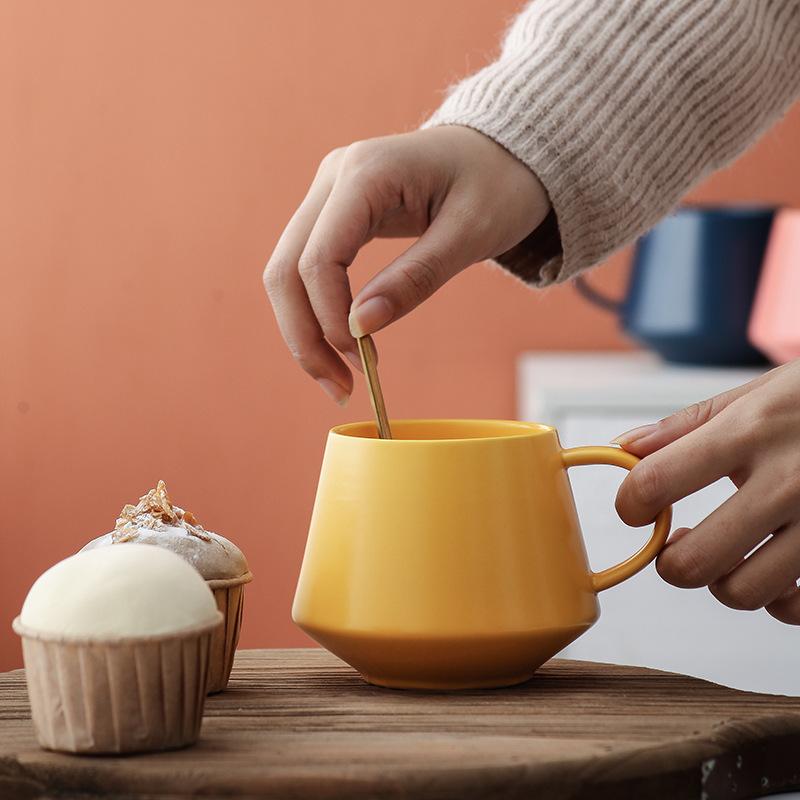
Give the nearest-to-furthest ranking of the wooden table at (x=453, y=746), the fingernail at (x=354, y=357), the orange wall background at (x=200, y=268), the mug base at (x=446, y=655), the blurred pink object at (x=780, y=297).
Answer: the wooden table at (x=453, y=746) → the mug base at (x=446, y=655) → the fingernail at (x=354, y=357) → the blurred pink object at (x=780, y=297) → the orange wall background at (x=200, y=268)

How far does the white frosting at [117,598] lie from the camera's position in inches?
21.4

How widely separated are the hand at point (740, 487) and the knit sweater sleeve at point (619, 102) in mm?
228

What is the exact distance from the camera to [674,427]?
2.38 feet

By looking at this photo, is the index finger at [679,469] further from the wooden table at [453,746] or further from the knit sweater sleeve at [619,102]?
the knit sweater sleeve at [619,102]

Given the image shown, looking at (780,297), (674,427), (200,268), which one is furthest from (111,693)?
(200,268)

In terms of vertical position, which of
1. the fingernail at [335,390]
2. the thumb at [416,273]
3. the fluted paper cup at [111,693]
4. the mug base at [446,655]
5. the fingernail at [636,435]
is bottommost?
the mug base at [446,655]

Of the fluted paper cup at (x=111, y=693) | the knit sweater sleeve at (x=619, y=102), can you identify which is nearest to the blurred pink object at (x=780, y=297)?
the knit sweater sleeve at (x=619, y=102)

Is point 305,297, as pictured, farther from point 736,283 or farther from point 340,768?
point 736,283

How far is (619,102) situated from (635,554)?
1.15 ft

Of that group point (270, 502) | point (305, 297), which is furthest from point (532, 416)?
point (305, 297)

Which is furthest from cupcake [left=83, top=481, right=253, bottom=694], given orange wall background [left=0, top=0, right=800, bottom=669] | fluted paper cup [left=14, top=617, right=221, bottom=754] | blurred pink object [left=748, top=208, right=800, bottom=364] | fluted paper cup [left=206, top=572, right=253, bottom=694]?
orange wall background [left=0, top=0, right=800, bottom=669]

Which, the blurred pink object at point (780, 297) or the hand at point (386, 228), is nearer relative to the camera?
the hand at point (386, 228)

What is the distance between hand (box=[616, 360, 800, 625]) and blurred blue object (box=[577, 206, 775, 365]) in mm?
928

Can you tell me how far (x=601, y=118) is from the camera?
2.86ft
